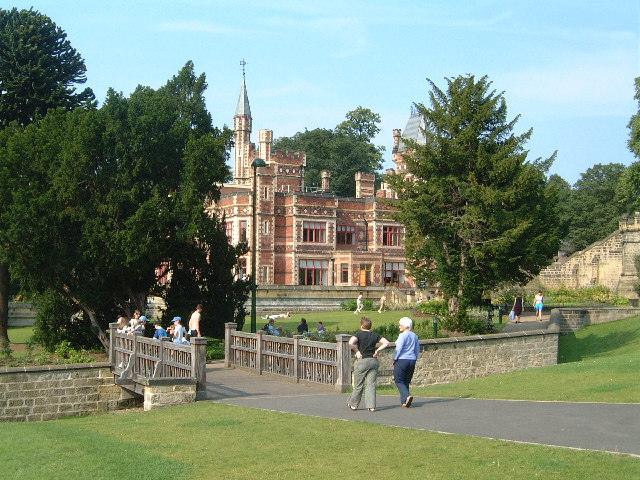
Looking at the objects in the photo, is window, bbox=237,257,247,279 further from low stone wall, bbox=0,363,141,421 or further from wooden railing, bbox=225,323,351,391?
low stone wall, bbox=0,363,141,421

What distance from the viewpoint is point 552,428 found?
1295cm

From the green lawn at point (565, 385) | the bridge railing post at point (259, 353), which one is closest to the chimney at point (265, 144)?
the bridge railing post at point (259, 353)

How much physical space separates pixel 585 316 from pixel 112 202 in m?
24.1

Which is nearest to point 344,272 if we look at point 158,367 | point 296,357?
point 296,357

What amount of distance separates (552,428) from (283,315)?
3988 cm

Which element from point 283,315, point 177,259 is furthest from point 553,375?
point 283,315

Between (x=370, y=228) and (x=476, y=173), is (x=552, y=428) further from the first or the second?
(x=370, y=228)

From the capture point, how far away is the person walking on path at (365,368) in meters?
15.8

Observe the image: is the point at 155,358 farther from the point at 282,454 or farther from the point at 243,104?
the point at 243,104

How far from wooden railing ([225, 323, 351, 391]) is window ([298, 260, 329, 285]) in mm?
43826

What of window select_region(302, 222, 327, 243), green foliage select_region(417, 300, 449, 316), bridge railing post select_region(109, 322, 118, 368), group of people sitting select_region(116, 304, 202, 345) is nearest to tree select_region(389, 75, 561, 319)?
green foliage select_region(417, 300, 449, 316)

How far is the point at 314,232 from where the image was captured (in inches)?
2805

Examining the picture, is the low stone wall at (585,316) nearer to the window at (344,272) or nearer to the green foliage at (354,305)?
the green foliage at (354,305)

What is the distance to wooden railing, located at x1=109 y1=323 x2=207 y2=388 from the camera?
19.6 meters
